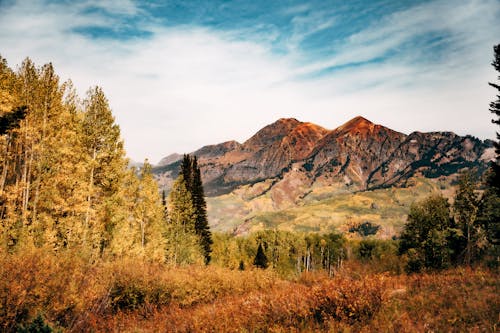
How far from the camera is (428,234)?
5062 centimetres

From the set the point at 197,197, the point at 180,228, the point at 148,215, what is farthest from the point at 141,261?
the point at 197,197

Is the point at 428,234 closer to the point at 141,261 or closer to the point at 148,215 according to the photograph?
the point at 148,215

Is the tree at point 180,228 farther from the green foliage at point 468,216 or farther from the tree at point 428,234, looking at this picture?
the green foliage at point 468,216

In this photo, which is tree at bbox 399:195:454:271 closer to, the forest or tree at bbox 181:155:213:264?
the forest

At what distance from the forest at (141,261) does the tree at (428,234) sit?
0.24 m

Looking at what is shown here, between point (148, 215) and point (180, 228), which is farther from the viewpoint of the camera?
point (180, 228)

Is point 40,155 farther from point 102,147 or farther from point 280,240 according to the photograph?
point 280,240

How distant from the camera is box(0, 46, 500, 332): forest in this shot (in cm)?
848

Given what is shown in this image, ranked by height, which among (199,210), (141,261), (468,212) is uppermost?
(141,261)

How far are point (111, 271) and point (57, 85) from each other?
1711cm

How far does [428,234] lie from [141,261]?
47230 millimetres

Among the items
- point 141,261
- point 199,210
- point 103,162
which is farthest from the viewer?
point 199,210

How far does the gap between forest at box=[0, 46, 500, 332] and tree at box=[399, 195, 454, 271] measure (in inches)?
9.4

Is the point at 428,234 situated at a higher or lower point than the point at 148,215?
lower
